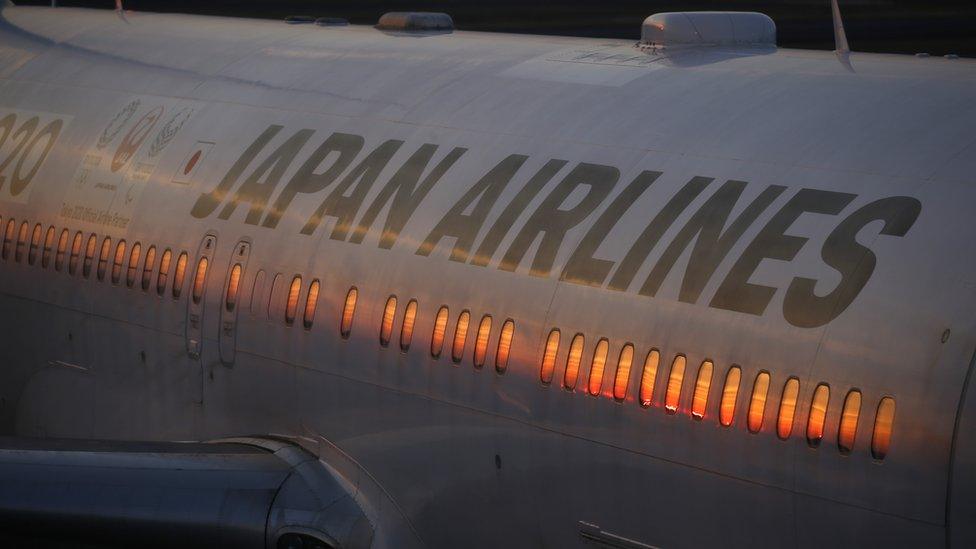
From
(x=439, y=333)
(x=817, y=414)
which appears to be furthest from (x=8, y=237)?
(x=817, y=414)

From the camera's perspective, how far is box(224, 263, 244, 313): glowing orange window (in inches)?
490

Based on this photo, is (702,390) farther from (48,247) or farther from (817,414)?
(48,247)

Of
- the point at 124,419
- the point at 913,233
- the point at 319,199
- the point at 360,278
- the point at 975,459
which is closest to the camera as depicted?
the point at 975,459

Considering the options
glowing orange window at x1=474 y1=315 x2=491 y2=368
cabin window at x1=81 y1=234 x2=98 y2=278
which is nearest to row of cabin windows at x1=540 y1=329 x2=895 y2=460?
glowing orange window at x1=474 y1=315 x2=491 y2=368

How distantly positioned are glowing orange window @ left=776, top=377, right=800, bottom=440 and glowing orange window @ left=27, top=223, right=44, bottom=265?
9.08 metres

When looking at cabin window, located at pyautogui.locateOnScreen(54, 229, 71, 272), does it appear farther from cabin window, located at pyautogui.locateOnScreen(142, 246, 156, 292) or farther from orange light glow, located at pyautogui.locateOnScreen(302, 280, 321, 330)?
orange light glow, located at pyautogui.locateOnScreen(302, 280, 321, 330)

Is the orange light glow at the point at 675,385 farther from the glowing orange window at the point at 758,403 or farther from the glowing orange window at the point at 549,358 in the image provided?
the glowing orange window at the point at 549,358

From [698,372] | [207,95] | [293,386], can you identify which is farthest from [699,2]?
[698,372]

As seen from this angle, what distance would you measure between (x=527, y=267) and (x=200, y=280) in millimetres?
3933

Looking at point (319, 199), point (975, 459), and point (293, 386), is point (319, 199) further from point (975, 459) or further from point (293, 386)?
point (975, 459)

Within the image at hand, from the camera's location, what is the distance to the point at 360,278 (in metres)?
11.2

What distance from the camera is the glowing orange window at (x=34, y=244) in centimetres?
1509

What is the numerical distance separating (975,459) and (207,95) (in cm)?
887

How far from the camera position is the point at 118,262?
1391cm
